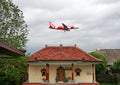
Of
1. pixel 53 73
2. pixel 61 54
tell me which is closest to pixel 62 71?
A: pixel 53 73

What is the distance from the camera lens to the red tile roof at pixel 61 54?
1219 inches

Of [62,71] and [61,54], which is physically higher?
[61,54]

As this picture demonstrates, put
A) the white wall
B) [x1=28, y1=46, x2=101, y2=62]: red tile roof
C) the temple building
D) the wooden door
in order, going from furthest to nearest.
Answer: the white wall < the wooden door < the temple building < [x1=28, y1=46, x2=101, y2=62]: red tile roof

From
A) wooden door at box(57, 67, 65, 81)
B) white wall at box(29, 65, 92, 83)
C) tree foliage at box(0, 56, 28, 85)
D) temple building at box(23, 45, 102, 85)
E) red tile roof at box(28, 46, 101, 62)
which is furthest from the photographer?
white wall at box(29, 65, 92, 83)

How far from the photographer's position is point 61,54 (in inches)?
1248

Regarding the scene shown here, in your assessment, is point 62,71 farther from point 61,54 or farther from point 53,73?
point 61,54

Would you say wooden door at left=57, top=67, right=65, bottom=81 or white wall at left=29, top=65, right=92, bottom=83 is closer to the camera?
wooden door at left=57, top=67, right=65, bottom=81

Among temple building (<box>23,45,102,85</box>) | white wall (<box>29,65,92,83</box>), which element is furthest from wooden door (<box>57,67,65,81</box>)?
white wall (<box>29,65,92,83</box>)

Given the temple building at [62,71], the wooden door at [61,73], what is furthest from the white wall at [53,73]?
the wooden door at [61,73]

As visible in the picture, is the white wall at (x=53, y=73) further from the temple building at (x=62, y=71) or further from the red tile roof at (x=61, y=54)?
the red tile roof at (x=61, y=54)

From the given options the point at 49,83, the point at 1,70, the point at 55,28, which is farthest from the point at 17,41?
the point at 55,28

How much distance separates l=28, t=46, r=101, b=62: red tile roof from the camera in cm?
3095

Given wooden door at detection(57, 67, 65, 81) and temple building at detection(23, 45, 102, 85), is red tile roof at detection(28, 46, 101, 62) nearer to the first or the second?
temple building at detection(23, 45, 102, 85)

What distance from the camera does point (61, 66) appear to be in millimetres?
33250
